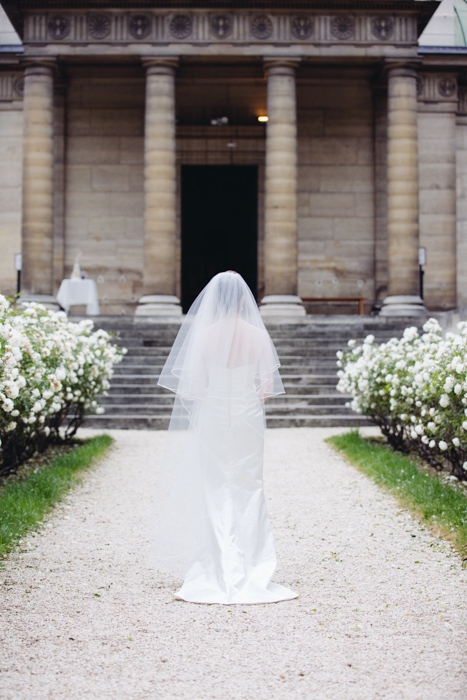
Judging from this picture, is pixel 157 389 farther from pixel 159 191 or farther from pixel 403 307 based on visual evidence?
pixel 403 307

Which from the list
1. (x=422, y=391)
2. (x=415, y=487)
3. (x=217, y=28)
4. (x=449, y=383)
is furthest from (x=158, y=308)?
(x=449, y=383)

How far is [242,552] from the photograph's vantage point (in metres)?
6.21

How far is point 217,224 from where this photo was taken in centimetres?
2627

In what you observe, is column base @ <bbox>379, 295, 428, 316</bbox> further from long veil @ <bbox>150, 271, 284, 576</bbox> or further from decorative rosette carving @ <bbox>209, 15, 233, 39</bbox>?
long veil @ <bbox>150, 271, 284, 576</bbox>

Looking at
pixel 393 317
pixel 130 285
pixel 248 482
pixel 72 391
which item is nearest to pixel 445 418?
pixel 248 482

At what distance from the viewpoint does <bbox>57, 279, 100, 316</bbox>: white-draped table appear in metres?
22.3

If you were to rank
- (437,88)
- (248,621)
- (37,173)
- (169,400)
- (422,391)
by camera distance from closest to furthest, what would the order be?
(248,621), (422,391), (169,400), (37,173), (437,88)

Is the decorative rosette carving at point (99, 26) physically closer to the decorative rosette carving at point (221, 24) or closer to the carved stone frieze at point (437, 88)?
the decorative rosette carving at point (221, 24)

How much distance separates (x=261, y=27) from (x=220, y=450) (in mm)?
17204

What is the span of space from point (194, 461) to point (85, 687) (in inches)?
87.8

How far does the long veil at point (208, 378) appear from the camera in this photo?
256 inches

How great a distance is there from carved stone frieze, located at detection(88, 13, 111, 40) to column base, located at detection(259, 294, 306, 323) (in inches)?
278

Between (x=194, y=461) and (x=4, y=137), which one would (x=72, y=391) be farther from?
(x=4, y=137)

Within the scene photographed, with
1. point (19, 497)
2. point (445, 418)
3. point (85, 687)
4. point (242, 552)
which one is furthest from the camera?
point (445, 418)
